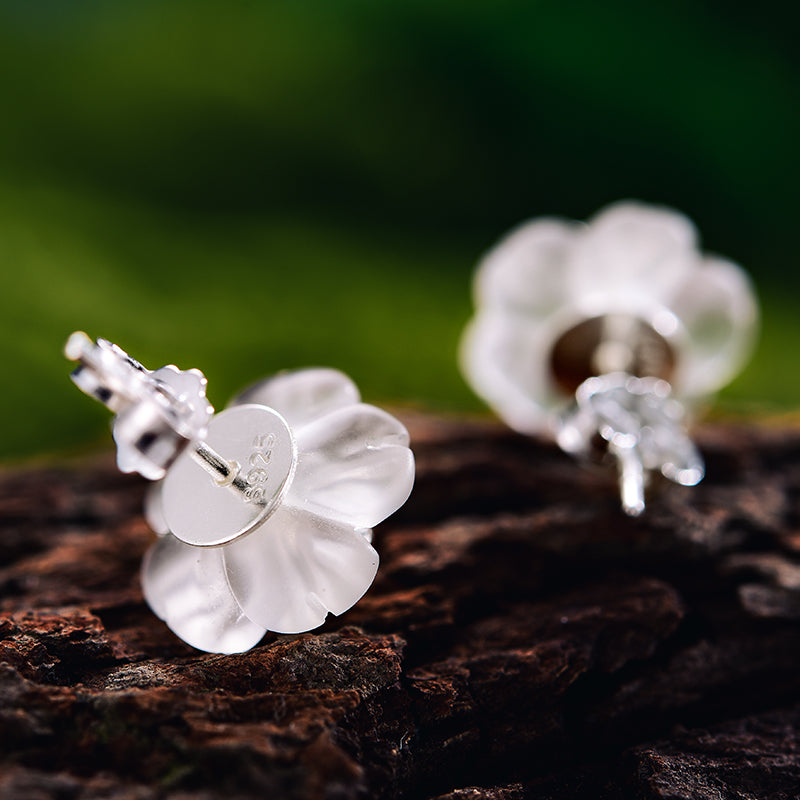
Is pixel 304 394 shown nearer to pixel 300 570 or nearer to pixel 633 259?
pixel 300 570

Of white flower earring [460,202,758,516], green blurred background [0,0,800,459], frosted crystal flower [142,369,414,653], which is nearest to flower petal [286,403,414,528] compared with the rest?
frosted crystal flower [142,369,414,653]

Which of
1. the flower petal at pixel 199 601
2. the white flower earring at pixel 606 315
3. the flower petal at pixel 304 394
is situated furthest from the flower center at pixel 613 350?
the flower petal at pixel 199 601

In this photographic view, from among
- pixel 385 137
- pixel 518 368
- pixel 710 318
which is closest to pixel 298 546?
pixel 518 368

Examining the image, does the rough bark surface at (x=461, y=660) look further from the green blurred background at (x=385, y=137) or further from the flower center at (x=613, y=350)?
the green blurred background at (x=385, y=137)

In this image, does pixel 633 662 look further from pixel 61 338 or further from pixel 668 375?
pixel 61 338

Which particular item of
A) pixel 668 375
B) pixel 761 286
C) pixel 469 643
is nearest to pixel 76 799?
pixel 469 643

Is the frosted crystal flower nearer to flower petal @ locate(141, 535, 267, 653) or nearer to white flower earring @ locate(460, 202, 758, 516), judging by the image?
flower petal @ locate(141, 535, 267, 653)
